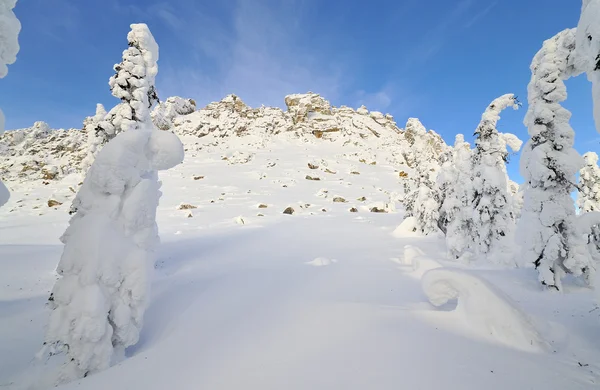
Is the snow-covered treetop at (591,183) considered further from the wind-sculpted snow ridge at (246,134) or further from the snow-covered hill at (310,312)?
the wind-sculpted snow ridge at (246,134)

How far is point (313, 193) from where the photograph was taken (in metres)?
39.1

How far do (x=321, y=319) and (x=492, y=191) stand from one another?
12.0 m

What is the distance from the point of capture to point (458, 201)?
15266 mm

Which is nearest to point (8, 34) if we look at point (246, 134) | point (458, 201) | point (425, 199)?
point (458, 201)

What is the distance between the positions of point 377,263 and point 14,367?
12.7 metres

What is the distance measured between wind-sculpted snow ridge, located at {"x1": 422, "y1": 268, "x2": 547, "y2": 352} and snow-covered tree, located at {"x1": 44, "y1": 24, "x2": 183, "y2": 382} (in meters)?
7.27

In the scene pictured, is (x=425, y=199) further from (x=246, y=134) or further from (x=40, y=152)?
(x=40, y=152)

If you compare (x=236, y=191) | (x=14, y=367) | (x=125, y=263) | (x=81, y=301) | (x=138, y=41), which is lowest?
(x=14, y=367)

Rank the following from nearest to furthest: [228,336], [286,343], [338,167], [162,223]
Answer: [286,343] < [228,336] < [162,223] < [338,167]

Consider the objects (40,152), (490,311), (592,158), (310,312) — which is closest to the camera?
(490,311)

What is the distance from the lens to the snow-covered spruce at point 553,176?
919cm

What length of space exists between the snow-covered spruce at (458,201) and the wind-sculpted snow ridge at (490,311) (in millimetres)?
8799

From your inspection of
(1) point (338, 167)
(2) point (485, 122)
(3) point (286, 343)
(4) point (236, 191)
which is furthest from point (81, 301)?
(1) point (338, 167)

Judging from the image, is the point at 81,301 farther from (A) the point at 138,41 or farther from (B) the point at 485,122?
(B) the point at 485,122
